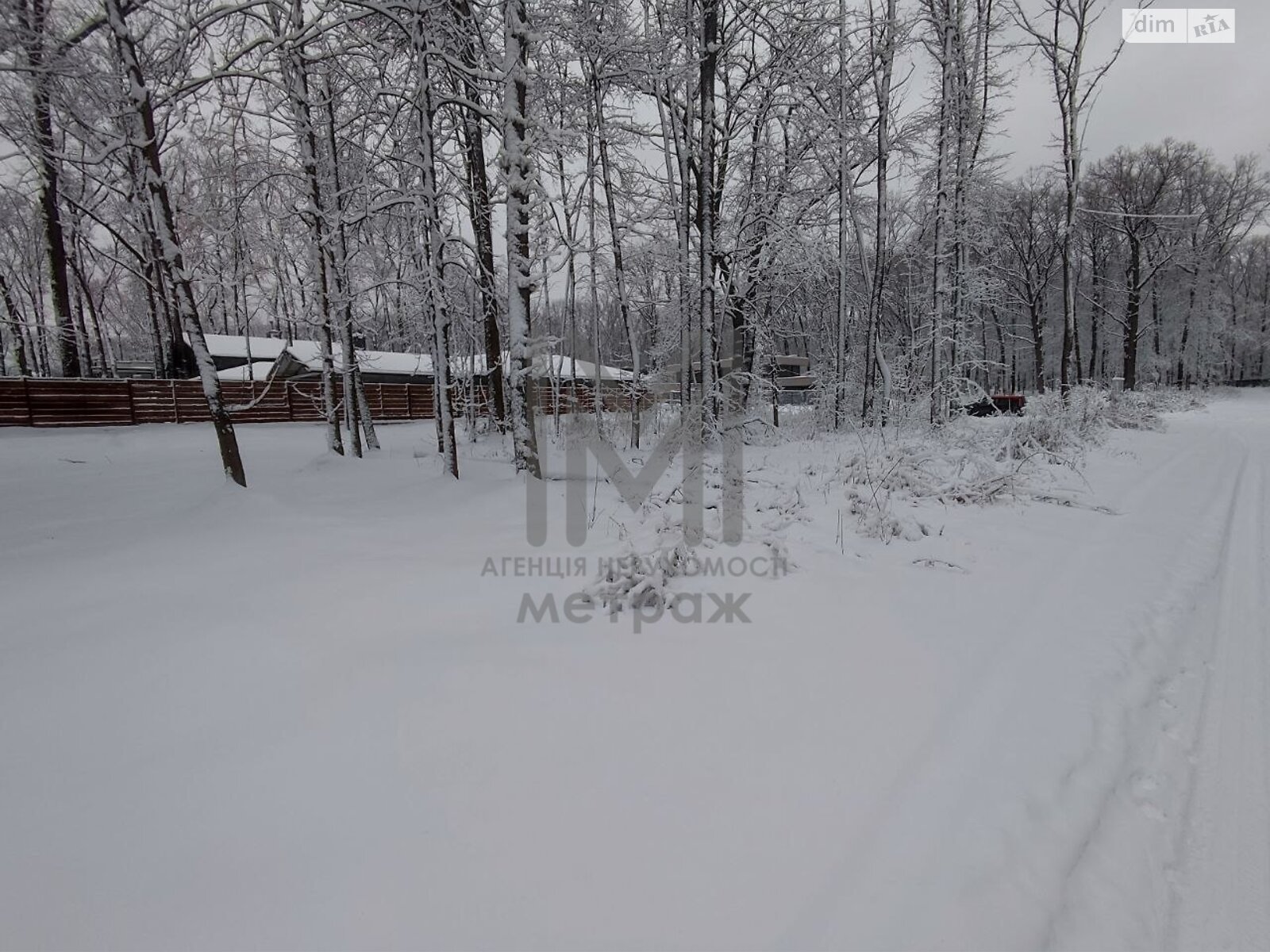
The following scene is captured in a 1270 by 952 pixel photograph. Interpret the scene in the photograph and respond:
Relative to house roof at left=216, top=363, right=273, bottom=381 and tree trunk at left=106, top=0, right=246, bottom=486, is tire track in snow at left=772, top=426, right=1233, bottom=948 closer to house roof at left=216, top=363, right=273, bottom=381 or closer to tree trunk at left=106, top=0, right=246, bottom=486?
tree trunk at left=106, top=0, right=246, bottom=486

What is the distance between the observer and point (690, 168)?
11789 mm

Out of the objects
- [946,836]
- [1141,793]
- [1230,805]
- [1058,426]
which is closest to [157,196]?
[946,836]

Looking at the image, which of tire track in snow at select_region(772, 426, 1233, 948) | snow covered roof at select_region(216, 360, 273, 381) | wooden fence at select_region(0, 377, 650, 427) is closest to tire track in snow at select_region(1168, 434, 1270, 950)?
tire track in snow at select_region(772, 426, 1233, 948)

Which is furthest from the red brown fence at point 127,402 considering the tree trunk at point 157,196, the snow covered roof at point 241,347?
the snow covered roof at point 241,347

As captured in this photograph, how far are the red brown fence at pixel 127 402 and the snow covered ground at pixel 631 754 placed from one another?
9553 millimetres

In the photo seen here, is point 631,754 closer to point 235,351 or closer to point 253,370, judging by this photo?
point 253,370

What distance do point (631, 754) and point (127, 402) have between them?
2092 cm

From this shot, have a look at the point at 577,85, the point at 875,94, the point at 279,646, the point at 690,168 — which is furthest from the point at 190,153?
the point at 279,646

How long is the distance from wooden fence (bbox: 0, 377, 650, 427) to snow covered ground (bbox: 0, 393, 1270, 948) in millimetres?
7715

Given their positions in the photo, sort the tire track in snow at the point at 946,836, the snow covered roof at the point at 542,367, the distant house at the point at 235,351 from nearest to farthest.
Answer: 1. the tire track in snow at the point at 946,836
2. the snow covered roof at the point at 542,367
3. the distant house at the point at 235,351

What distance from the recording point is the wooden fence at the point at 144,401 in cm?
1402

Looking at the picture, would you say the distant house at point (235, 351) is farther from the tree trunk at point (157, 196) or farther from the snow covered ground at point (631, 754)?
the snow covered ground at point (631, 754)

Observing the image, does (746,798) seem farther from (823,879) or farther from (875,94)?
(875,94)

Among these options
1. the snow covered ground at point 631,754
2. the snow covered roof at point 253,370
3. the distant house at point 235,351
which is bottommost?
the snow covered ground at point 631,754
